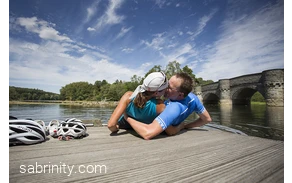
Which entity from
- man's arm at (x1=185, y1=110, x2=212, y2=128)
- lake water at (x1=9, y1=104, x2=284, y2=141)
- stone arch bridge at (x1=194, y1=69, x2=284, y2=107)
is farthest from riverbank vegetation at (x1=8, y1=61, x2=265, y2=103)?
man's arm at (x1=185, y1=110, x2=212, y2=128)

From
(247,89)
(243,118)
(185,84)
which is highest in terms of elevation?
(247,89)

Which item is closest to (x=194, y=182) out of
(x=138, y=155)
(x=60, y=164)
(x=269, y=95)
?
(x=138, y=155)

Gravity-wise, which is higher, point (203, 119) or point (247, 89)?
point (247, 89)

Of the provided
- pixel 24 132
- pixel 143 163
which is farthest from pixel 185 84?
pixel 24 132

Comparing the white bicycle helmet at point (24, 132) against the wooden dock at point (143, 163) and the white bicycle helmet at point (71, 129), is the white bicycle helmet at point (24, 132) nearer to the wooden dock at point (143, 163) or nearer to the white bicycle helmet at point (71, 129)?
the wooden dock at point (143, 163)

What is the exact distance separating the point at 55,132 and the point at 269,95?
115 feet

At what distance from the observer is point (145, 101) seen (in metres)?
2.49

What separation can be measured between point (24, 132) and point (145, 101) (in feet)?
6.06

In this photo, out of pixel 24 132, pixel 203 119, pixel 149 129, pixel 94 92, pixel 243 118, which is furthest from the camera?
pixel 94 92

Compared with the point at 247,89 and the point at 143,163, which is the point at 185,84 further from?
the point at 247,89

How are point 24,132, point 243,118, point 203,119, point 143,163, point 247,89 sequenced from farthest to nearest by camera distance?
point 247,89, point 243,118, point 203,119, point 24,132, point 143,163

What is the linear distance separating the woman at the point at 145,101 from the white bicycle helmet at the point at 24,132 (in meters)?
1.09

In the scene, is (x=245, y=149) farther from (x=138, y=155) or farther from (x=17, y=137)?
(x=17, y=137)

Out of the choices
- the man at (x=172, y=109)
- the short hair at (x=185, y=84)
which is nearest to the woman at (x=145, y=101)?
the man at (x=172, y=109)
